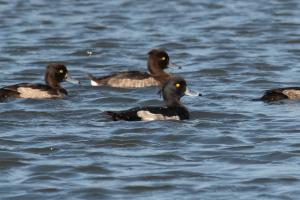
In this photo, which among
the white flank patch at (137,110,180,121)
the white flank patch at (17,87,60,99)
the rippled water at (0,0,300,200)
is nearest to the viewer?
the rippled water at (0,0,300,200)

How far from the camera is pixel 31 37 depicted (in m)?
26.8

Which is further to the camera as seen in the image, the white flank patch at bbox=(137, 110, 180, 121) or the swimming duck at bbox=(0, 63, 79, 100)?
the swimming duck at bbox=(0, 63, 79, 100)

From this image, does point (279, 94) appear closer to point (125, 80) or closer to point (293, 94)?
point (293, 94)

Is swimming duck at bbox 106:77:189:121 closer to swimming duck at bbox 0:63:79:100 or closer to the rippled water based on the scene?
the rippled water

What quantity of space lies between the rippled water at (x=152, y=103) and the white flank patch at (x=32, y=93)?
13 centimetres

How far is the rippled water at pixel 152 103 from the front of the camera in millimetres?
12672

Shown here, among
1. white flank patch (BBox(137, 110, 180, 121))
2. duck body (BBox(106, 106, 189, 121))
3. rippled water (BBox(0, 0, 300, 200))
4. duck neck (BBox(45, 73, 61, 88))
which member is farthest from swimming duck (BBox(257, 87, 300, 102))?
duck neck (BBox(45, 73, 61, 88))

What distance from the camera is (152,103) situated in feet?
59.9

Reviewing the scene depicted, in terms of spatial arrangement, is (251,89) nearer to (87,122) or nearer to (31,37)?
(87,122)

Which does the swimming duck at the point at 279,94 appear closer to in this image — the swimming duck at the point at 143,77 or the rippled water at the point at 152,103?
the rippled water at the point at 152,103

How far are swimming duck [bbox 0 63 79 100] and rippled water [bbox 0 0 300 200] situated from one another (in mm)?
158

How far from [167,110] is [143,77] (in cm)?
362

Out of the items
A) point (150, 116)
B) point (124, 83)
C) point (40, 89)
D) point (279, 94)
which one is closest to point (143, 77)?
point (124, 83)

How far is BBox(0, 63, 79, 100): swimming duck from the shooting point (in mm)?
18297
